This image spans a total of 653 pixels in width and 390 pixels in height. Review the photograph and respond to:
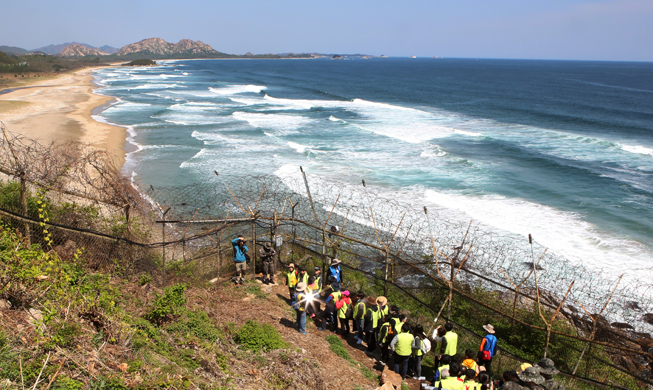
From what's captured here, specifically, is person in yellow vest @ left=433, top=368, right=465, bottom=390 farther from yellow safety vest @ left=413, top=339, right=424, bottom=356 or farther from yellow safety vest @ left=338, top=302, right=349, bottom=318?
yellow safety vest @ left=338, top=302, right=349, bottom=318

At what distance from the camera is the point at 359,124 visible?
1789 inches

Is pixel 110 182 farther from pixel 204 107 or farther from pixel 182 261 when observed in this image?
pixel 204 107

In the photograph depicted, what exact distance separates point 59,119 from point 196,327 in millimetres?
40110

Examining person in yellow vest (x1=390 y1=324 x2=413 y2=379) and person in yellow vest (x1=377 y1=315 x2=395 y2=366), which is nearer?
person in yellow vest (x1=390 y1=324 x2=413 y2=379)

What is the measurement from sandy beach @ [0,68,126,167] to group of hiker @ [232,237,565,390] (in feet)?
68.0

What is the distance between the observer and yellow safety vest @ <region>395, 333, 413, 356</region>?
26.8ft

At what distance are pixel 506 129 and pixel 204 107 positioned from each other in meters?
36.8

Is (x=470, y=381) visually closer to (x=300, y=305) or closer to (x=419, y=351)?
(x=419, y=351)

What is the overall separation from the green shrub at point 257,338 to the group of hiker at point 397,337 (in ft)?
2.97

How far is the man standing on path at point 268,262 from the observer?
37.7 feet

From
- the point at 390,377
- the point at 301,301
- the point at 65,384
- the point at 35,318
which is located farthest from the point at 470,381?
the point at 35,318

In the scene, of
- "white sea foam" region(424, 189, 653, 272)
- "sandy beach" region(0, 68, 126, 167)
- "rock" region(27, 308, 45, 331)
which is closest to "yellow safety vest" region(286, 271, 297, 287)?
"rock" region(27, 308, 45, 331)

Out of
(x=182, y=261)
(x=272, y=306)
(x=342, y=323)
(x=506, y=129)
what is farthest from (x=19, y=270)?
(x=506, y=129)

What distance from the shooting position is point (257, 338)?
27.1 ft
